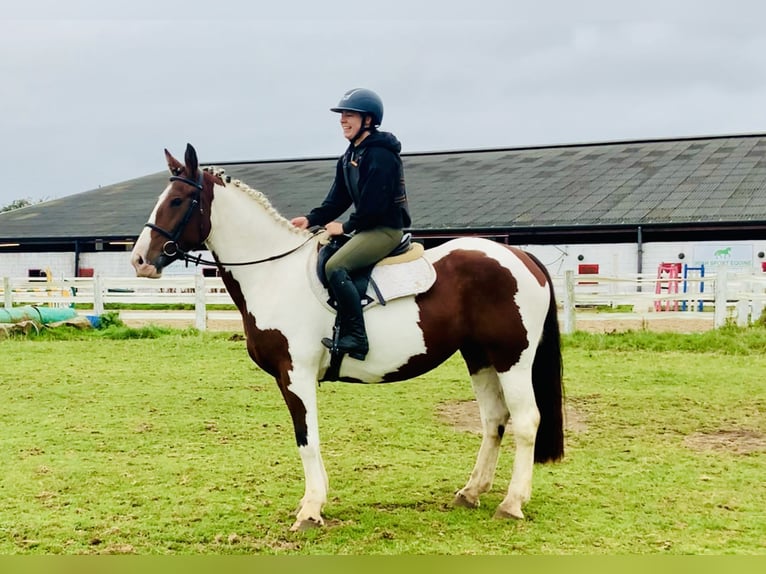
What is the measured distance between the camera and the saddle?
453 centimetres

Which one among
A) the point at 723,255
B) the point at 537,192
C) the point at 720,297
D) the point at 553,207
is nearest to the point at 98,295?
the point at 720,297

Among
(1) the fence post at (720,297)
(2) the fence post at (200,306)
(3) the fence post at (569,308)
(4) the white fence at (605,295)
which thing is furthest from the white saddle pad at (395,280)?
(2) the fence post at (200,306)

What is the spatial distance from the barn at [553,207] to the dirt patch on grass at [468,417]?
40.0 ft

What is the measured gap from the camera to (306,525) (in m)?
4.23

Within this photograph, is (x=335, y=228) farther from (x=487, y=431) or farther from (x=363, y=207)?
(x=487, y=431)

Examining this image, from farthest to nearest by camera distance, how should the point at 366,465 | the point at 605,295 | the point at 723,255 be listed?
the point at 723,255
the point at 605,295
the point at 366,465

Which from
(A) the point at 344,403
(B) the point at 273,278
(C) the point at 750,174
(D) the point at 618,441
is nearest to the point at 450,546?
(B) the point at 273,278

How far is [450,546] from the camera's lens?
3932mm

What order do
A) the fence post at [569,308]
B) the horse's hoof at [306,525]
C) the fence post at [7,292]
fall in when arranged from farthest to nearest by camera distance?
1. the fence post at [7,292]
2. the fence post at [569,308]
3. the horse's hoof at [306,525]

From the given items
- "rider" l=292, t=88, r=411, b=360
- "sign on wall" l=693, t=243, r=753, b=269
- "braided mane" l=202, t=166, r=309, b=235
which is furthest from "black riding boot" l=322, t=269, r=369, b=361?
"sign on wall" l=693, t=243, r=753, b=269

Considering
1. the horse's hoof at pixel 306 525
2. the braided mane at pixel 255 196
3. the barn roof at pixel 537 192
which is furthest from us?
the barn roof at pixel 537 192

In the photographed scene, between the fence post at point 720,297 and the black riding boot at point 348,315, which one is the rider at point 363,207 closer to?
the black riding boot at point 348,315

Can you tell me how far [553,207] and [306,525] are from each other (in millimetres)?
20818

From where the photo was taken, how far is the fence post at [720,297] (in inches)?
518
